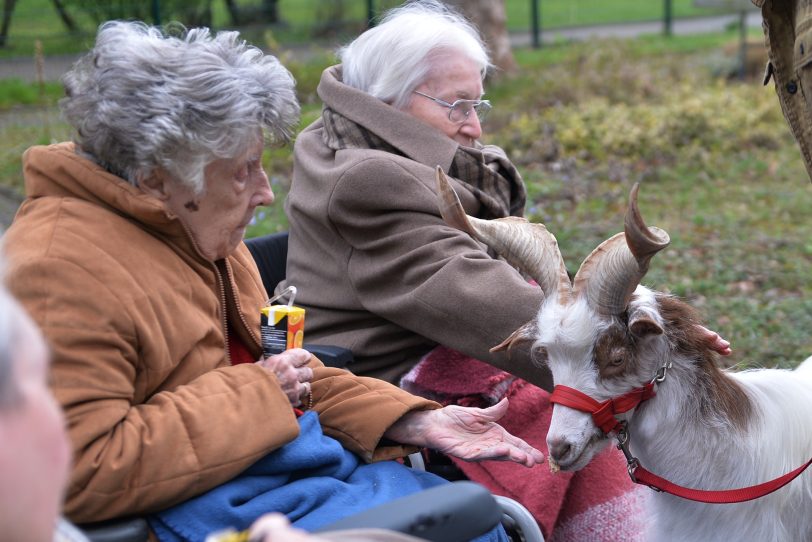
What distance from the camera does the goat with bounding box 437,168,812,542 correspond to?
2658 mm

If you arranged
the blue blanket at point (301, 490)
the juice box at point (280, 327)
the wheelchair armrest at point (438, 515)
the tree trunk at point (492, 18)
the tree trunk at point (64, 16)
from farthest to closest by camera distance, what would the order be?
the tree trunk at point (492, 18) < the tree trunk at point (64, 16) < the juice box at point (280, 327) < the blue blanket at point (301, 490) < the wheelchair armrest at point (438, 515)

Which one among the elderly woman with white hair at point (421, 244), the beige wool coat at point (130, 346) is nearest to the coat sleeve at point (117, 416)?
the beige wool coat at point (130, 346)

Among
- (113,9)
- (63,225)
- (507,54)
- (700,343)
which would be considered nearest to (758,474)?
(700,343)

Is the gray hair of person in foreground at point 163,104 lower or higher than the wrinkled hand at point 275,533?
higher

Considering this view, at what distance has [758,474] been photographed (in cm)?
276

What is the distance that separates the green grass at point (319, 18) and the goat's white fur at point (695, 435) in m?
3.33

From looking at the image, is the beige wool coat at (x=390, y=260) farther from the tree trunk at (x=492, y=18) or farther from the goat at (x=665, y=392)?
the tree trunk at (x=492, y=18)

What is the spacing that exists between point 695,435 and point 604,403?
0.95ft

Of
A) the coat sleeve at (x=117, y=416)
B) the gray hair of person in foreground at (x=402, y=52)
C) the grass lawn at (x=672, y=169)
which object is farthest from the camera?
the grass lawn at (x=672, y=169)

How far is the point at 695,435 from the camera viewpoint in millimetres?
2764

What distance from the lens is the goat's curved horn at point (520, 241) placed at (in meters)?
2.77

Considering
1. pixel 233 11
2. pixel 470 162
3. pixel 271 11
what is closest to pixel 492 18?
pixel 271 11

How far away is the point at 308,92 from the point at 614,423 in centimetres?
932

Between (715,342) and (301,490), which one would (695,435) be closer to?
(715,342)
